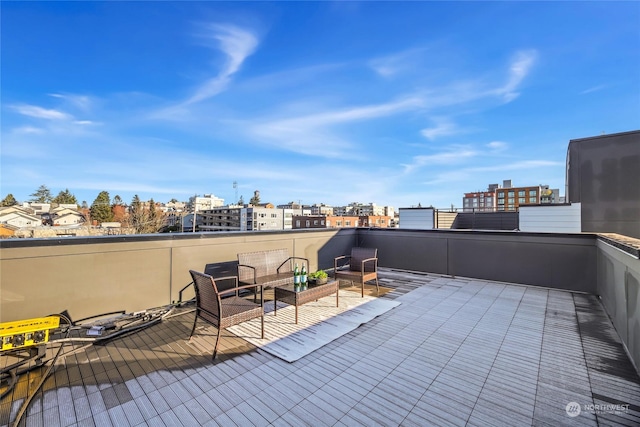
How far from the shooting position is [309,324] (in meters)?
3.35

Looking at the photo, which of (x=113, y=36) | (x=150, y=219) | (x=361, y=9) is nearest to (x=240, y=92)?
(x=113, y=36)

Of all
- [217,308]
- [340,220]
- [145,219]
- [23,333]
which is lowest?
[23,333]

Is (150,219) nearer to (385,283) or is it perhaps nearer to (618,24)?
(385,283)

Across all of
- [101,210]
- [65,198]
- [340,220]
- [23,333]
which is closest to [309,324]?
[23,333]

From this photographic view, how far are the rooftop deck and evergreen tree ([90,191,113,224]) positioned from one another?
34.1 metres

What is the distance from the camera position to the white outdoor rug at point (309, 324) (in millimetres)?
2756

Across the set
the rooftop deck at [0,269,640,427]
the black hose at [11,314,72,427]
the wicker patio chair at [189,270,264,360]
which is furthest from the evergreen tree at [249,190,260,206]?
the black hose at [11,314,72,427]

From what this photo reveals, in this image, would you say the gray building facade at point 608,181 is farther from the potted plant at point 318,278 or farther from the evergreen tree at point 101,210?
the evergreen tree at point 101,210

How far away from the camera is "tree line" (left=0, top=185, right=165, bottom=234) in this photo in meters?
24.8

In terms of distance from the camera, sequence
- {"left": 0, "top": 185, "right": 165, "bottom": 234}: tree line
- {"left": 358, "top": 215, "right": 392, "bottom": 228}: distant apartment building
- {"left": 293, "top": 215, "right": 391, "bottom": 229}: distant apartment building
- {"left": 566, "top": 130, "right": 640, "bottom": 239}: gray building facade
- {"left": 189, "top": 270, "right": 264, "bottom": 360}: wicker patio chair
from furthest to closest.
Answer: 1. {"left": 293, "top": 215, "right": 391, "bottom": 229}: distant apartment building
2. {"left": 358, "top": 215, "right": 392, "bottom": 228}: distant apartment building
3. {"left": 0, "top": 185, "right": 165, "bottom": 234}: tree line
4. {"left": 566, "top": 130, "right": 640, "bottom": 239}: gray building facade
5. {"left": 189, "top": 270, "right": 264, "bottom": 360}: wicker patio chair

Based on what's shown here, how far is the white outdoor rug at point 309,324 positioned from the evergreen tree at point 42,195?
39.2m

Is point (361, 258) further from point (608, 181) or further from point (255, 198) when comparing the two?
point (255, 198)

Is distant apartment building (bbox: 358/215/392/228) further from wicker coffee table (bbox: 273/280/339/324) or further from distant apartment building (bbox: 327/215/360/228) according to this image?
wicker coffee table (bbox: 273/280/339/324)

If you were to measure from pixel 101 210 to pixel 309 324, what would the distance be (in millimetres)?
36301
